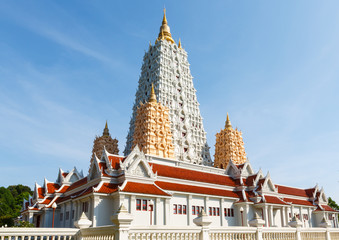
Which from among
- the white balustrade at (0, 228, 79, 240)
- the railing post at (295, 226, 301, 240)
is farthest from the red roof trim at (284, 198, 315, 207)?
the white balustrade at (0, 228, 79, 240)

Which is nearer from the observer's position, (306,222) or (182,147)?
(306,222)

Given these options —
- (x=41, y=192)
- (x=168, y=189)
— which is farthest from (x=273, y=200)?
(x=41, y=192)

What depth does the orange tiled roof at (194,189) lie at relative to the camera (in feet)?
120

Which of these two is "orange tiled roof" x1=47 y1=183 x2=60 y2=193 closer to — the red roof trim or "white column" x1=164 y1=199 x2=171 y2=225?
"white column" x1=164 y1=199 x2=171 y2=225

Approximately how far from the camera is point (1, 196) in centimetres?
9456

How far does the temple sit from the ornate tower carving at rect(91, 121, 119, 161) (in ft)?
52.1

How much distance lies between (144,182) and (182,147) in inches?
1519

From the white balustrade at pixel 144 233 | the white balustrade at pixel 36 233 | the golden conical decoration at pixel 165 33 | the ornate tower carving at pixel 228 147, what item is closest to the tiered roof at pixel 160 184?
the white balustrade at pixel 144 233

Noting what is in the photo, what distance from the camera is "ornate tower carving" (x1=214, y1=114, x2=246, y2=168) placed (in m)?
78.4

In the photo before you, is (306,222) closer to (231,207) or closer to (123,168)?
(231,207)

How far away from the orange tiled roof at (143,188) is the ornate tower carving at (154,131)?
2707cm

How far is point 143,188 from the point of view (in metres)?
33.4

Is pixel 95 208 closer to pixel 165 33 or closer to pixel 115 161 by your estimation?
pixel 115 161

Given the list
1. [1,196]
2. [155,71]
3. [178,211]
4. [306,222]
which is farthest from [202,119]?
[1,196]
